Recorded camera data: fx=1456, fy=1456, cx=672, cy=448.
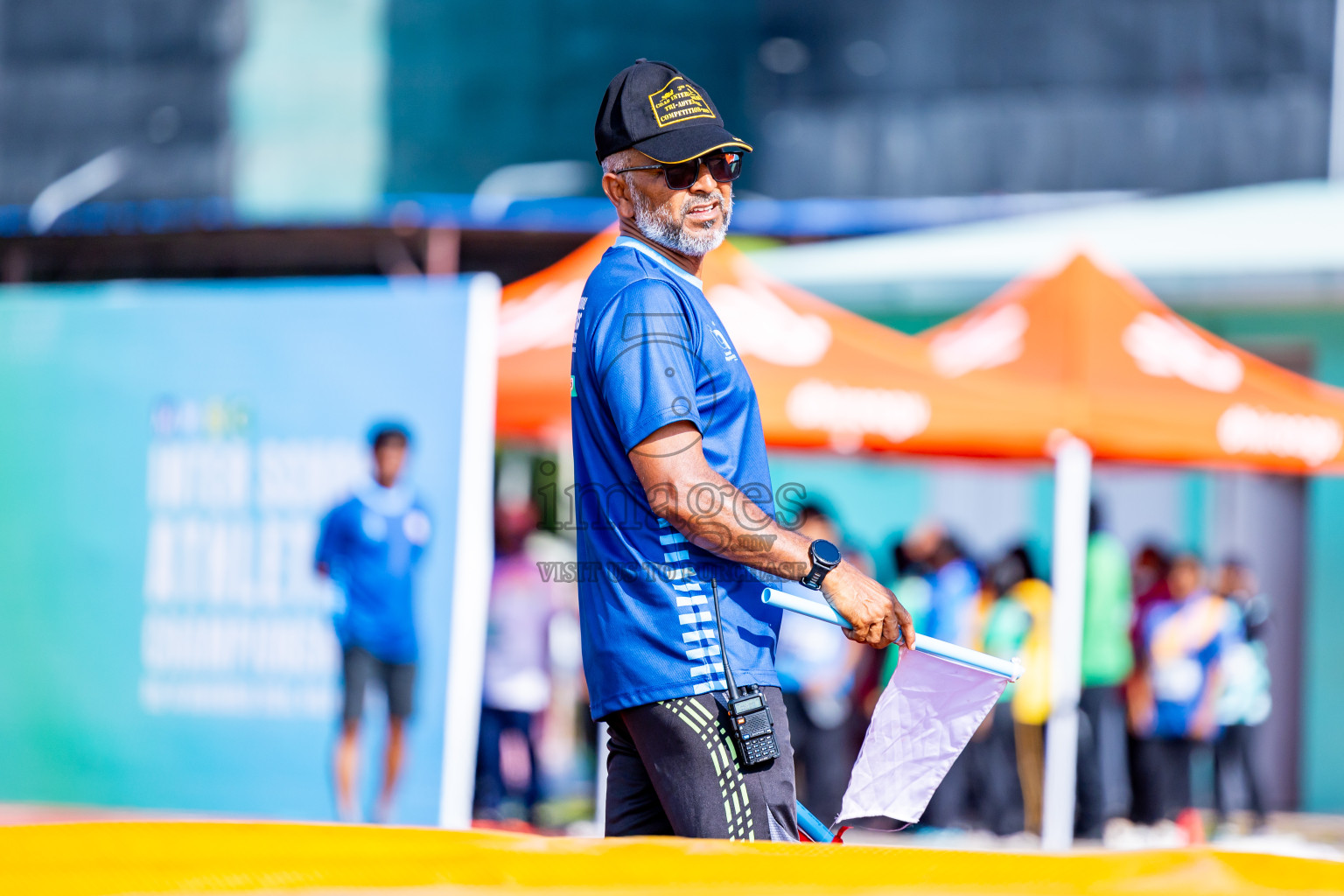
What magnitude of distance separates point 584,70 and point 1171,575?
818 cm

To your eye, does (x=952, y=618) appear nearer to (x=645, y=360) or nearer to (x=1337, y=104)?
(x=645, y=360)

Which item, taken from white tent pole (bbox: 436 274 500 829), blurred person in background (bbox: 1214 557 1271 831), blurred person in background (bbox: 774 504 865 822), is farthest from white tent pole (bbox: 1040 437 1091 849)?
white tent pole (bbox: 436 274 500 829)

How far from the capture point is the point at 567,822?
8.07m

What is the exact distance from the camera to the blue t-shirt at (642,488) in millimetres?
2377

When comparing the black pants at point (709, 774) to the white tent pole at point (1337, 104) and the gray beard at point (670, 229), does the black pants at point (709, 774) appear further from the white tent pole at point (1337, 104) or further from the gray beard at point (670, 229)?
the white tent pole at point (1337, 104)

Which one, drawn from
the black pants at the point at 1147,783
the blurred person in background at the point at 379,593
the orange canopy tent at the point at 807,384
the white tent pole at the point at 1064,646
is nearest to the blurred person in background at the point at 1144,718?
the black pants at the point at 1147,783

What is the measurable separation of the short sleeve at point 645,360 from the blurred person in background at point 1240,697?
22.0 ft

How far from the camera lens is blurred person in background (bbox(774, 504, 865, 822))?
7.81 metres

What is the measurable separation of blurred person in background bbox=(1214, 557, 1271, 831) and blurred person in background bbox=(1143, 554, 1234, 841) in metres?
0.08

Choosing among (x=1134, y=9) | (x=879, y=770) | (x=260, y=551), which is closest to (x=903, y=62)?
(x=1134, y=9)

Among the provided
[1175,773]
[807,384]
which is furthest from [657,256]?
[1175,773]

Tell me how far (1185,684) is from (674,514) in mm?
6607

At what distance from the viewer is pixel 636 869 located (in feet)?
6.35

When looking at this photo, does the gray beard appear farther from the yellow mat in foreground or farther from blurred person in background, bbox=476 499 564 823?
blurred person in background, bbox=476 499 564 823
